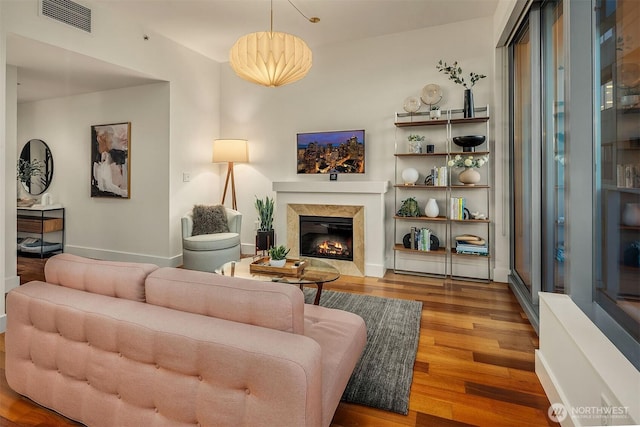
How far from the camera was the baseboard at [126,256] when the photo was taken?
14.7 ft

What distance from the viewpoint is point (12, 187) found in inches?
140

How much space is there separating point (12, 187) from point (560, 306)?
495 cm

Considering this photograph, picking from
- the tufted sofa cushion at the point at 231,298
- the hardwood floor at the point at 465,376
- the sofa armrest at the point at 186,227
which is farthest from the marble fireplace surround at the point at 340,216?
the tufted sofa cushion at the point at 231,298

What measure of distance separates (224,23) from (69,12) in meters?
1.50

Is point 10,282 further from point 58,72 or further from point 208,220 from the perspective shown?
point 58,72

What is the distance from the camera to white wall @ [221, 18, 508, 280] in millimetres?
3918

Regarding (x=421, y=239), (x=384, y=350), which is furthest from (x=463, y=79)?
(x=384, y=350)

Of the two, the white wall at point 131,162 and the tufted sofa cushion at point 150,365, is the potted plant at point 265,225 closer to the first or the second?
the white wall at point 131,162

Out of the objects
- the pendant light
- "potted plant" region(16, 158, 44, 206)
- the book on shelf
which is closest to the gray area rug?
the book on shelf

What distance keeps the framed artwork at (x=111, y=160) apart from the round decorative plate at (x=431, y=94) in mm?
3949

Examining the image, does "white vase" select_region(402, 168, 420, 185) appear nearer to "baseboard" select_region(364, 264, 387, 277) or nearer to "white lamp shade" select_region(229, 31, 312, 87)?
"baseboard" select_region(364, 264, 387, 277)

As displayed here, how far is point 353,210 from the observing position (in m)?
4.09

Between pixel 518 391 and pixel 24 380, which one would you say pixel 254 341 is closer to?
pixel 24 380

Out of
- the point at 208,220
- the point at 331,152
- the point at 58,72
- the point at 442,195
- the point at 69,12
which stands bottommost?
the point at 208,220
